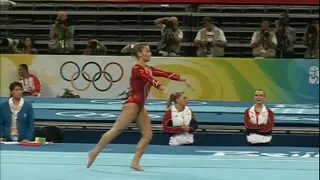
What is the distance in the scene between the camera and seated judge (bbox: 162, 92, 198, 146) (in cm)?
731

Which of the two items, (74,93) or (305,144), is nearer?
(305,144)

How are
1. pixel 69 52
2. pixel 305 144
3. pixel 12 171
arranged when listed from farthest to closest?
1. pixel 69 52
2. pixel 305 144
3. pixel 12 171

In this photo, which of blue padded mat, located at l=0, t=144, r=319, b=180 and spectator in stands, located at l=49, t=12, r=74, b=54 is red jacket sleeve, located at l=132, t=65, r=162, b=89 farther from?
spectator in stands, located at l=49, t=12, r=74, b=54

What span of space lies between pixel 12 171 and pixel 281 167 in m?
2.49

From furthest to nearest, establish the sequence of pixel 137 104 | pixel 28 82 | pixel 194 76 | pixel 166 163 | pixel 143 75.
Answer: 1. pixel 194 76
2. pixel 28 82
3. pixel 166 163
4. pixel 137 104
5. pixel 143 75

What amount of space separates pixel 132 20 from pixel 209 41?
297cm

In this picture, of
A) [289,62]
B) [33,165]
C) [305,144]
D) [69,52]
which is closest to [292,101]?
[289,62]

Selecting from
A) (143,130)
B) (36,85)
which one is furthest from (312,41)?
(143,130)

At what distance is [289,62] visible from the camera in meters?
11.2

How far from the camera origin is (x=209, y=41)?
1153 centimetres

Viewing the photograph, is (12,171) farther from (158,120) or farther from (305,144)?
(305,144)

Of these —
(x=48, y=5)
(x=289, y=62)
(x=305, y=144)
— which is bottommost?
(x=305, y=144)

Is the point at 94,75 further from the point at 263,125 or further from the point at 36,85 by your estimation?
the point at 263,125

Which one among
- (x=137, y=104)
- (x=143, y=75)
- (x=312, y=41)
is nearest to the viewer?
(x=143, y=75)
